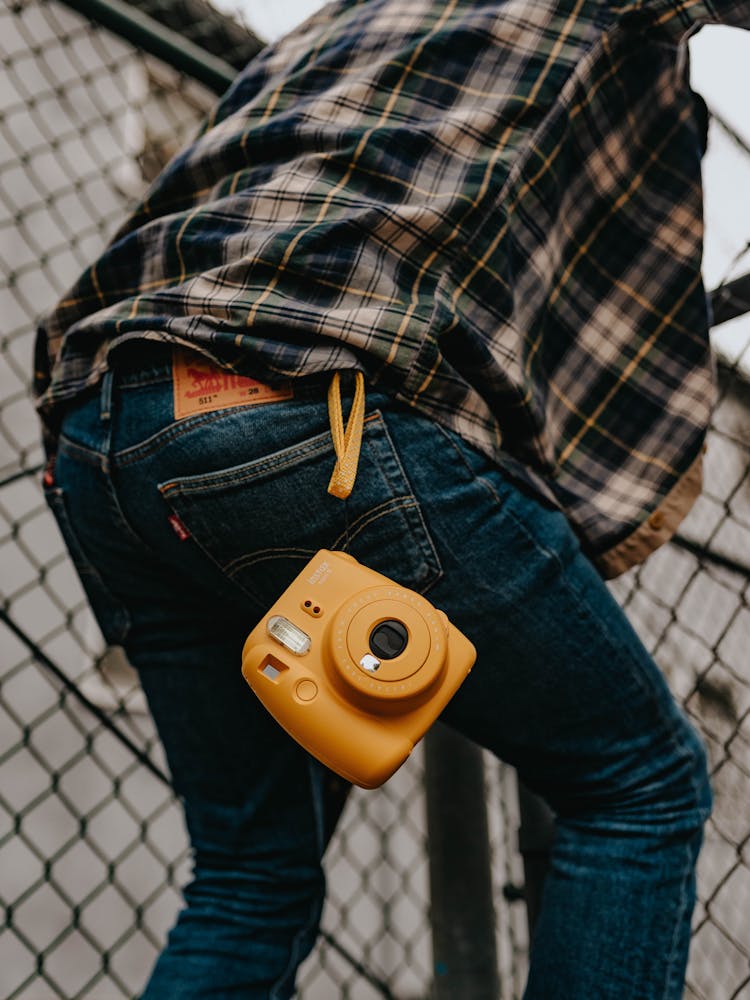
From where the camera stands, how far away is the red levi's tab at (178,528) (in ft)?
1.99

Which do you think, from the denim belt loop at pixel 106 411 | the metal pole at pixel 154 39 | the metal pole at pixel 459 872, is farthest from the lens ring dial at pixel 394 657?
the metal pole at pixel 154 39

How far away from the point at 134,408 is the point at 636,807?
549 mm

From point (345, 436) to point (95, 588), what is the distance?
14.6 inches

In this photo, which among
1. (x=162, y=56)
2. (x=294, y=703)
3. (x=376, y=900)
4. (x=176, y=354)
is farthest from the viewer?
(x=376, y=900)

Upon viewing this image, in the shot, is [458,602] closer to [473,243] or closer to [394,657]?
[394,657]

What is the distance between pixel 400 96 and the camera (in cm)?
67

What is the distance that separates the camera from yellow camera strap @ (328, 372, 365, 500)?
549 millimetres

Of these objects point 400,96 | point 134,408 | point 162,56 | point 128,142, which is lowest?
point 128,142

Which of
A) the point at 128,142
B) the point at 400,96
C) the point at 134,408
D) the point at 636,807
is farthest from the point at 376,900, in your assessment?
the point at 128,142

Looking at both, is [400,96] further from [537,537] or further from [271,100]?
[537,537]

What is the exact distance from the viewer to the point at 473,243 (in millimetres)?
638

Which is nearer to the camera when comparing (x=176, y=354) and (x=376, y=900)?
(x=176, y=354)

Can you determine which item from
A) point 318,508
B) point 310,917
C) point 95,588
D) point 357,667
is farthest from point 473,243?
point 310,917

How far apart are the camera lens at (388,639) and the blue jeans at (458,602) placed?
7 centimetres
